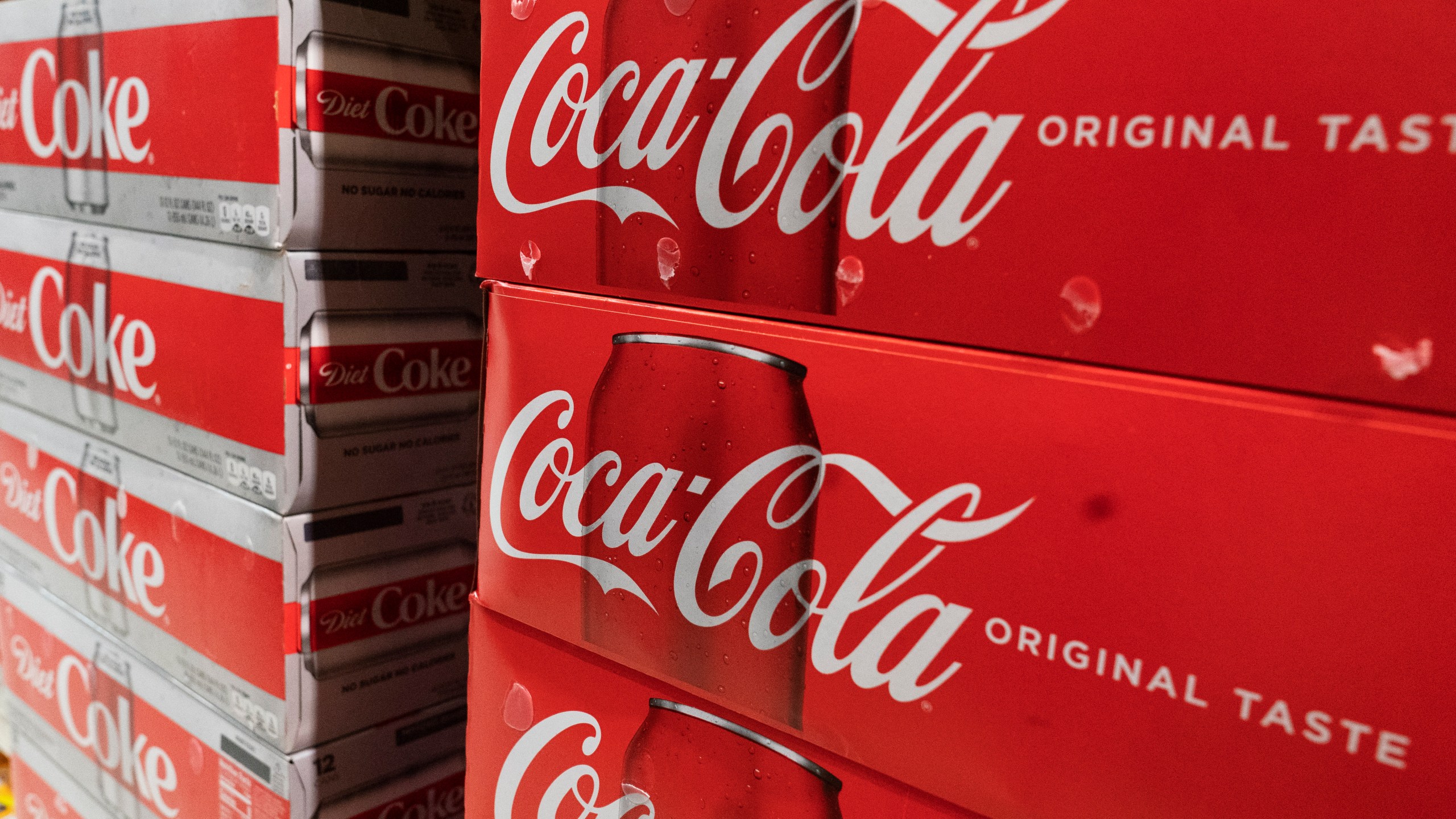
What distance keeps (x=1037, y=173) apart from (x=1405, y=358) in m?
0.19

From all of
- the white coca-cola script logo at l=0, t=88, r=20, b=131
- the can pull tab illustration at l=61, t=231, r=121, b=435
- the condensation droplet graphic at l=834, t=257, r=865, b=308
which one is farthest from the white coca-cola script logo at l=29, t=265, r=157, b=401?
the condensation droplet graphic at l=834, t=257, r=865, b=308

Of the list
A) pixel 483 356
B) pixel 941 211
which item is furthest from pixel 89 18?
pixel 941 211

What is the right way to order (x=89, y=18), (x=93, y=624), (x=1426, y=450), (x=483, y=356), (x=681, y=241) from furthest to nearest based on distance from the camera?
(x=93, y=624), (x=89, y=18), (x=483, y=356), (x=681, y=241), (x=1426, y=450)

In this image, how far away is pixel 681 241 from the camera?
2.19 ft

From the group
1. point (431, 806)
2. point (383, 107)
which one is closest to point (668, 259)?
point (383, 107)

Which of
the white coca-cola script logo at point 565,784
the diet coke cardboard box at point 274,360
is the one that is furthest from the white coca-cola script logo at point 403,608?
the white coca-cola script logo at point 565,784

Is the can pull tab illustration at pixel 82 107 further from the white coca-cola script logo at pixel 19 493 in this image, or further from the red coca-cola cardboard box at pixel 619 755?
the red coca-cola cardboard box at pixel 619 755

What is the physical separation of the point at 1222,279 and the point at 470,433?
0.90 m

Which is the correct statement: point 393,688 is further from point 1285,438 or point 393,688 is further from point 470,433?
point 1285,438

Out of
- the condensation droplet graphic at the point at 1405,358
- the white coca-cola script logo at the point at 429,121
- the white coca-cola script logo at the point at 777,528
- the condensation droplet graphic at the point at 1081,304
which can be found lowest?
the white coca-cola script logo at the point at 777,528

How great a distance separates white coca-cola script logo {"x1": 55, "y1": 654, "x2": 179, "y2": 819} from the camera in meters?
1.23

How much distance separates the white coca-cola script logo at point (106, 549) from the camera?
1195mm

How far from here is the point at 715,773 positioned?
2.31 feet

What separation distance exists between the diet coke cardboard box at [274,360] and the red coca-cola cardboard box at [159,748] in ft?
0.97
